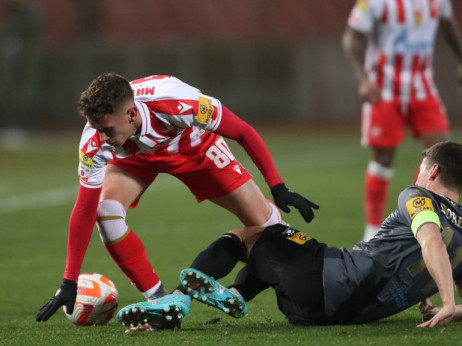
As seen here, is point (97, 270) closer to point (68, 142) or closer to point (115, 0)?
point (68, 142)

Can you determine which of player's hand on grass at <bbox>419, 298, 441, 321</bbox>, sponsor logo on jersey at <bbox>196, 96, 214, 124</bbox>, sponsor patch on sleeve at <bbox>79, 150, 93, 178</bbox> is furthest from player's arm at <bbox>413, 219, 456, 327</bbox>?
sponsor patch on sleeve at <bbox>79, 150, 93, 178</bbox>

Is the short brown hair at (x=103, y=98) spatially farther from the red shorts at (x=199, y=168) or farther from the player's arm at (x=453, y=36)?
the player's arm at (x=453, y=36)

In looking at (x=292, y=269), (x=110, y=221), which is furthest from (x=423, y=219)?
(x=110, y=221)

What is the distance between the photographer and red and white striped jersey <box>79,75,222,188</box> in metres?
4.85

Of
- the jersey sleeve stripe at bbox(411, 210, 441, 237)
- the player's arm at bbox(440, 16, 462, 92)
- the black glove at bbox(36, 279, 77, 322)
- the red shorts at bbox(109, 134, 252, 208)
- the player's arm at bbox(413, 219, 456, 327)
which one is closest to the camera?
the player's arm at bbox(413, 219, 456, 327)

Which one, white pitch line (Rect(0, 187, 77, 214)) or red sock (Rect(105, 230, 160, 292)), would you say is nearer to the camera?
red sock (Rect(105, 230, 160, 292))

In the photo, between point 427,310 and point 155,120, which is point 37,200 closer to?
point 155,120

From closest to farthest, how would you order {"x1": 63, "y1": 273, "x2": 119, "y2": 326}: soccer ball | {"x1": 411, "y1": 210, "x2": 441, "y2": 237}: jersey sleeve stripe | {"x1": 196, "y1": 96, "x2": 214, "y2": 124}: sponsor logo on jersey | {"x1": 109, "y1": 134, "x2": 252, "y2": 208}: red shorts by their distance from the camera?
{"x1": 411, "y1": 210, "x2": 441, "y2": 237}: jersey sleeve stripe
{"x1": 196, "y1": 96, "x2": 214, "y2": 124}: sponsor logo on jersey
{"x1": 63, "y1": 273, "x2": 119, "y2": 326}: soccer ball
{"x1": 109, "y1": 134, "x2": 252, "y2": 208}: red shorts

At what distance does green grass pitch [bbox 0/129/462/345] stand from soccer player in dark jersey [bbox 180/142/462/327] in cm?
11

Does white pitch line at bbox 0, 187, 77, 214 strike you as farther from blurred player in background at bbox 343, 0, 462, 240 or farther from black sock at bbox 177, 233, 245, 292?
black sock at bbox 177, 233, 245, 292

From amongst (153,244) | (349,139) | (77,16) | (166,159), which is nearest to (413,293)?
(166,159)

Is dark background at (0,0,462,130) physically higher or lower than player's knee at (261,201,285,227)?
lower

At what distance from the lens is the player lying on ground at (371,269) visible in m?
4.40

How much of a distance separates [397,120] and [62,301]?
4.07 m
